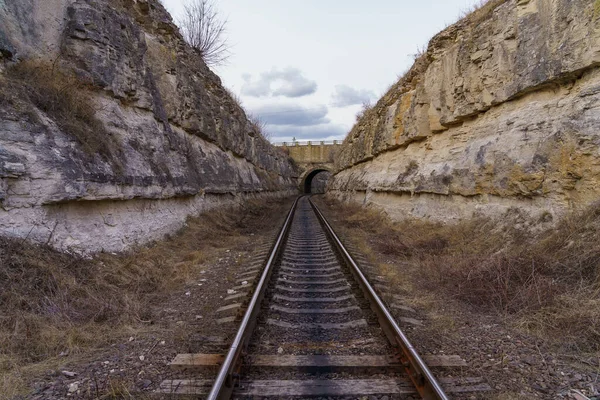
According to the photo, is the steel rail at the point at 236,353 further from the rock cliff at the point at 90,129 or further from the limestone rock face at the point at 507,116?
the limestone rock face at the point at 507,116

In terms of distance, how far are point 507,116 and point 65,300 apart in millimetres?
9721

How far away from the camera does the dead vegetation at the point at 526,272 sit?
13.7 ft

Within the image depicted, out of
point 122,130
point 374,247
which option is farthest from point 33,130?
point 374,247

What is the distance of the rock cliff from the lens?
18.2ft

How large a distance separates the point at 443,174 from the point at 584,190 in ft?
16.1

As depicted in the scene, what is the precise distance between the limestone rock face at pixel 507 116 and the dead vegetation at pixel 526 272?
2.56 ft

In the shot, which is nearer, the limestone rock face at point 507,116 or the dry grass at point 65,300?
the dry grass at point 65,300

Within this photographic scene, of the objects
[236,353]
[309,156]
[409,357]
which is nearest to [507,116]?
[409,357]

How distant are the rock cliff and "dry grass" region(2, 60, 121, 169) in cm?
2

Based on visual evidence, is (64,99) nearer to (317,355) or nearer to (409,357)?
(317,355)

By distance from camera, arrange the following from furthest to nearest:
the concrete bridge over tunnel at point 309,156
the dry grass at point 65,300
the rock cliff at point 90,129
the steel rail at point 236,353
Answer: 1. the concrete bridge over tunnel at point 309,156
2. the rock cliff at point 90,129
3. the dry grass at point 65,300
4. the steel rail at point 236,353

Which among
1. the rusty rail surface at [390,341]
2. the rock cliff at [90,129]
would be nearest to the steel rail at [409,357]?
the rusty rail surface at [390,341]

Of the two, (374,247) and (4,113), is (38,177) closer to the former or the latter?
(4,113)

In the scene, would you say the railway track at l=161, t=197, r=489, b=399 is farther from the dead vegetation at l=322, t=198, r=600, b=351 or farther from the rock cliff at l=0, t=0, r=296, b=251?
the rock cliff at l=0, t=0, r=296, b=251
